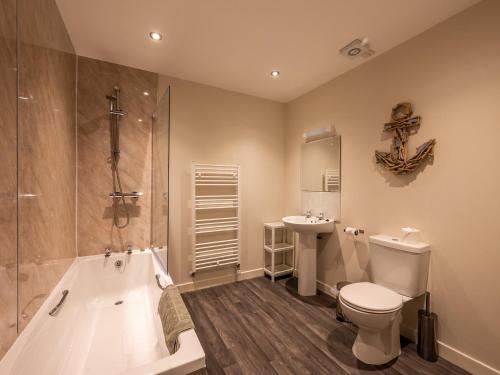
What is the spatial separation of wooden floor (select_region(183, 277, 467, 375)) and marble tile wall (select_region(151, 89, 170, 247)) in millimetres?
862

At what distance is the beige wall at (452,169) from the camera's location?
1.46 meters

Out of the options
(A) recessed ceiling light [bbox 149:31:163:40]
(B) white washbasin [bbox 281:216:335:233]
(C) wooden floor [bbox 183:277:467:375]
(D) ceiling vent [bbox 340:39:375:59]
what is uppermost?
(A) recessed ceiling light [bbox 149:31:163:40]

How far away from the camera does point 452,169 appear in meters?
1.62

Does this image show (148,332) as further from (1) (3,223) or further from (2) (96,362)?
(1) (3,223)

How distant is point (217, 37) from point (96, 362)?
2520 millimetres

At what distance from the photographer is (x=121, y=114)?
234 cm

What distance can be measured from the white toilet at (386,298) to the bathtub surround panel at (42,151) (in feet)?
6.33

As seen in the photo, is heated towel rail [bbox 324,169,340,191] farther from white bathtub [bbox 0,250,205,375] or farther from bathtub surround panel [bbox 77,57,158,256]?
bathtub surround panel [bbox 77,57,158,256]

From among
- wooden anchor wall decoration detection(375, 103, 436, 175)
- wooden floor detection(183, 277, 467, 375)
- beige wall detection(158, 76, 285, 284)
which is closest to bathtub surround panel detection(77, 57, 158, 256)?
beige wall detection(158, 76, 285, 284)

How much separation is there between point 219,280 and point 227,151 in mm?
1620

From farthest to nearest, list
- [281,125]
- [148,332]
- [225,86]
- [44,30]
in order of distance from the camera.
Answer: [281,125] < [225,86] < [148,332] < [44,30]

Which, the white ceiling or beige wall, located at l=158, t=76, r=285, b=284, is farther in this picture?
beige wall, located at l=158, t=76, r=285, b=284

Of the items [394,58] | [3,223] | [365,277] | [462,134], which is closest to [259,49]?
[394,58]

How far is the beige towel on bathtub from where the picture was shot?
1.23 meters
